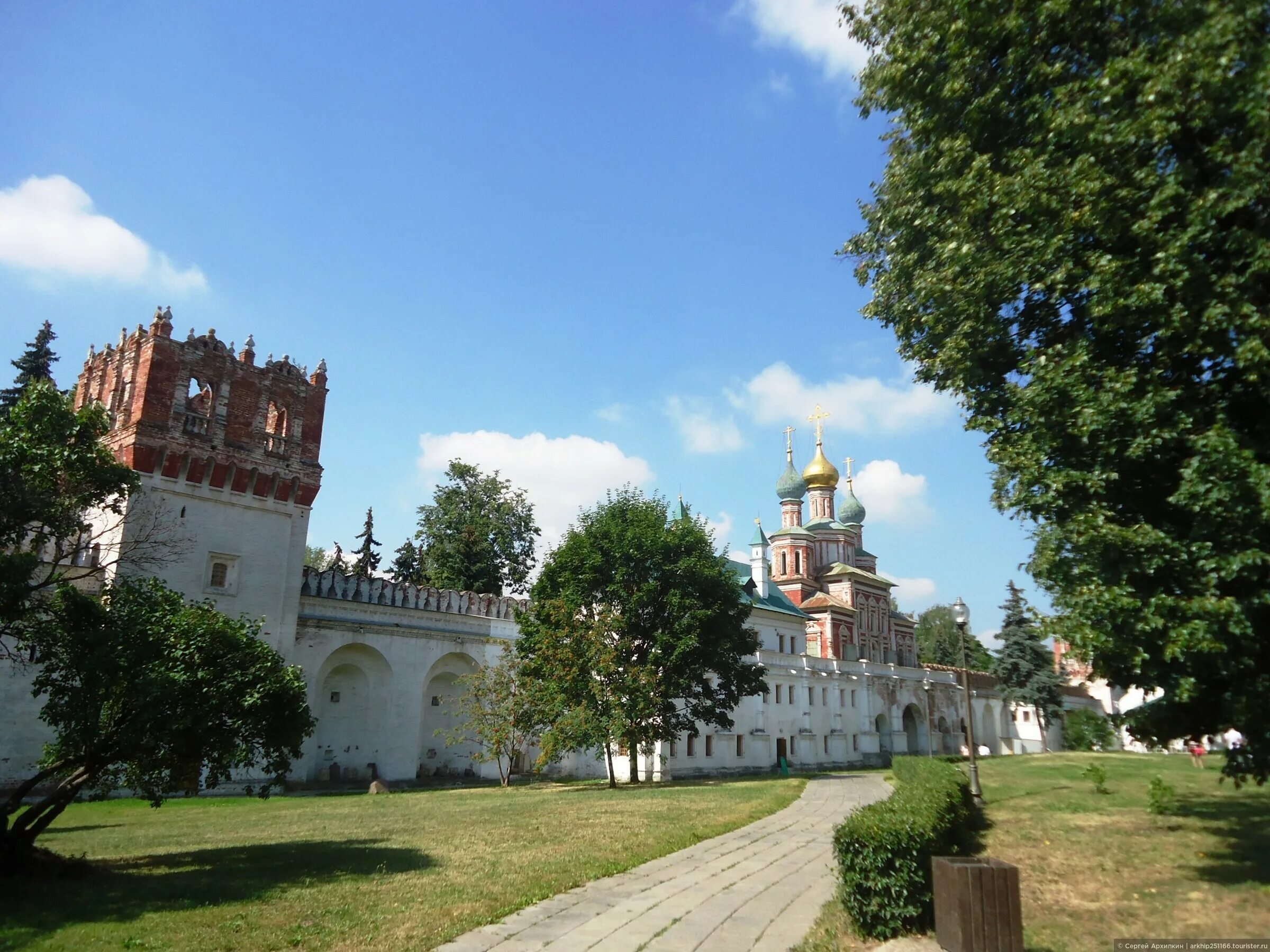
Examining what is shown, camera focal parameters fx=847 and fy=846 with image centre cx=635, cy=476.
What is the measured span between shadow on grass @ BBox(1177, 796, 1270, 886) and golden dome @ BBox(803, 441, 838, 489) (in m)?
53.2

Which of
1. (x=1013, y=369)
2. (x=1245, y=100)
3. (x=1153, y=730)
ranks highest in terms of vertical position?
(x=1245, y=100)

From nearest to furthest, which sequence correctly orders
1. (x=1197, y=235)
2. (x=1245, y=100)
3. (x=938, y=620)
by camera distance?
1. (x=1245, y=100)
2. (x=1197, y=235)
3. (x=938, y=620)

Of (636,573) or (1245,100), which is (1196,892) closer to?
(1245,100)

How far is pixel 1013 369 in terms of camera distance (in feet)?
35.4

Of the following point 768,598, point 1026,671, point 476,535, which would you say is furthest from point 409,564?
point 1026,671

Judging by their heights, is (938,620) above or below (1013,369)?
above

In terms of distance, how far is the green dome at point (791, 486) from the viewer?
2628 inches

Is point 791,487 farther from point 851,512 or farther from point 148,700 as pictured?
point 148,700

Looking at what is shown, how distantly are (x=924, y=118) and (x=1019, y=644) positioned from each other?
1875 inches

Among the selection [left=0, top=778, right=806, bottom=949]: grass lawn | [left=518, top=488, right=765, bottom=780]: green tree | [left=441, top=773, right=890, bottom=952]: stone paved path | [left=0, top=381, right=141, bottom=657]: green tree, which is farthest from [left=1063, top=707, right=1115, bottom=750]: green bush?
[left=0, top=381, right=141, bottom=657]: green tree

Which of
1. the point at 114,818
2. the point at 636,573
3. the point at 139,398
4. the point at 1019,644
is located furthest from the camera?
the point at 1019,644

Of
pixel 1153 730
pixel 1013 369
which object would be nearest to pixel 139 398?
pixel 1013 369

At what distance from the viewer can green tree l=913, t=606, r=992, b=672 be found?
2913 inches

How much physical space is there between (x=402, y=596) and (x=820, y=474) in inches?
1622
